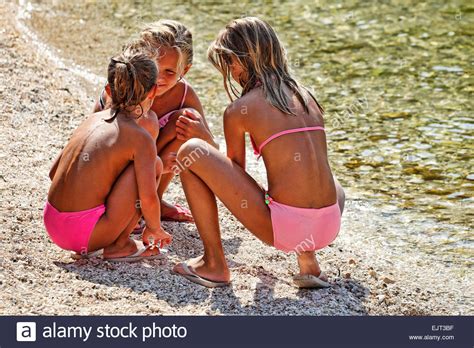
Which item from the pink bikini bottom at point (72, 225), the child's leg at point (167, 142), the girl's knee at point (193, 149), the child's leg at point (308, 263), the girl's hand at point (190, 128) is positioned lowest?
the child's leg at point (308, 263)

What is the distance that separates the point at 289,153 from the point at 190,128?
759mm

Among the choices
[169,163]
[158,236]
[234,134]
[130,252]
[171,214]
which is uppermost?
[234,134]

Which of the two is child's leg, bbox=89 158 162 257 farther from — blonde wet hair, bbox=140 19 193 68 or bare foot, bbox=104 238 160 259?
blonde wet hair, bbox=140 19 193 68

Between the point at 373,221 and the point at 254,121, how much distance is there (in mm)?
1641

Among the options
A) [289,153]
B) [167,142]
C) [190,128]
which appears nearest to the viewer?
[289,153]

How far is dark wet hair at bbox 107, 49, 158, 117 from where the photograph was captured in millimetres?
4234

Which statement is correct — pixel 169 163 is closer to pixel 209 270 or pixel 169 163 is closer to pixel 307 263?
pixel 209 270

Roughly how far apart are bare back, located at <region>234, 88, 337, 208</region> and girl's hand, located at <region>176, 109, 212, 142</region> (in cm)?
55

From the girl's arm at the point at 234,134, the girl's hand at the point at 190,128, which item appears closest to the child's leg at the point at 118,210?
the girl's arm at the point at 234,134

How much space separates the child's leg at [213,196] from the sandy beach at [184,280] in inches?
6.2

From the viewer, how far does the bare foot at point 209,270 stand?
4.25 meters

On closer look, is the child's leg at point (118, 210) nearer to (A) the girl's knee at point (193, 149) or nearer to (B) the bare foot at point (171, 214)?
(A) the girl's knee at point (193, 149)

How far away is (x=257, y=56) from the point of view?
428cm

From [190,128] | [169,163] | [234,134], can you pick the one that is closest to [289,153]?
[234,134]
